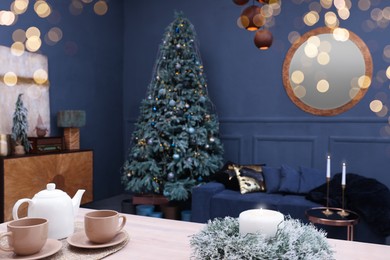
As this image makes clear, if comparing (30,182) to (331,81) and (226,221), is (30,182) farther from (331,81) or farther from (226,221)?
(331,81)

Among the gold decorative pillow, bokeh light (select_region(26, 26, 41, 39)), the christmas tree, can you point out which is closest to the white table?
the gold decorative pillow

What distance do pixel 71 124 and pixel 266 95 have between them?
95.1 inches

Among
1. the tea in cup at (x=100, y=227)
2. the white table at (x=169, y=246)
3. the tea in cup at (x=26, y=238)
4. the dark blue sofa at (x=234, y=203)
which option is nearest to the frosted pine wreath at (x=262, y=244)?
the white table at (x=169, y=246)

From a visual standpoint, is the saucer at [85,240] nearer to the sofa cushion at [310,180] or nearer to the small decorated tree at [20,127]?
the sofa cushion at [310,180]

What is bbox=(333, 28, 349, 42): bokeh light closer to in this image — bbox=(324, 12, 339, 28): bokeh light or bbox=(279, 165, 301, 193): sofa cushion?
bbox=(324, 12, 339, 28): bokeh light

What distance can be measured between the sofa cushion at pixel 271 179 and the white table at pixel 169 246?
8.70 feet

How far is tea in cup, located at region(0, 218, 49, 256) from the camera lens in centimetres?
90

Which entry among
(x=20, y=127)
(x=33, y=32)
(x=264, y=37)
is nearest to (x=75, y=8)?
(x=33, y=32)

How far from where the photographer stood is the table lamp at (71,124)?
4.26m

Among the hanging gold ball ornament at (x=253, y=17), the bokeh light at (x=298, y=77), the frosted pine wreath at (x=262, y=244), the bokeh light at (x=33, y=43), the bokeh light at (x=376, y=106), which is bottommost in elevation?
the frosted pine wreath at (x=262, y=244)

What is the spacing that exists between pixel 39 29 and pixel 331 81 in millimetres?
3474

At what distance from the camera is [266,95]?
4.78 m

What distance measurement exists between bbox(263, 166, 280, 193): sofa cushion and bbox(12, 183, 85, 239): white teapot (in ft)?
9.66

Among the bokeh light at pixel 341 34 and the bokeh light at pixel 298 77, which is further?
the bokeh light at pixel 298 77
